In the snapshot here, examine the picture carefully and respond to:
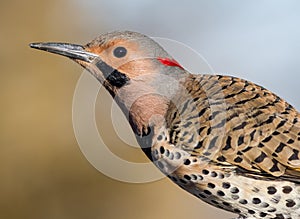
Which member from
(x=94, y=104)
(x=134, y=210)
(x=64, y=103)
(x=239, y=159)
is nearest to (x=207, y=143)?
(x=239, y=159)

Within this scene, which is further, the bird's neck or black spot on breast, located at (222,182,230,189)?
the bird's neck

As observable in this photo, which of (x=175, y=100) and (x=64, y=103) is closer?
(x=175, y=100)

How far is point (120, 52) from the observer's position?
3.95 m

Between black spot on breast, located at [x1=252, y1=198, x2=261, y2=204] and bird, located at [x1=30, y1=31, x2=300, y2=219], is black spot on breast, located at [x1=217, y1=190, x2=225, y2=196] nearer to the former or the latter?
bird, located at [x1=30, y1=31, x2=300, y2=219]

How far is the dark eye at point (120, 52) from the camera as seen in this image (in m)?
3.94

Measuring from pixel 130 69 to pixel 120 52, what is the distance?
103 millimetres

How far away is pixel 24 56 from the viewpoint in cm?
974

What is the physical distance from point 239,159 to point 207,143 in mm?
177

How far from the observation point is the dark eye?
3939mm

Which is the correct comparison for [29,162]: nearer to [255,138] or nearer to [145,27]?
[145,27]

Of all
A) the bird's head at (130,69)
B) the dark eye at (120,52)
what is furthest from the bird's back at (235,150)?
the dark eye at (120,52)

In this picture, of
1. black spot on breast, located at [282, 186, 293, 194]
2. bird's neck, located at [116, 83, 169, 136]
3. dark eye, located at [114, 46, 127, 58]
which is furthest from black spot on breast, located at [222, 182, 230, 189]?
dark eye, located at [114, 46, 127, 58]

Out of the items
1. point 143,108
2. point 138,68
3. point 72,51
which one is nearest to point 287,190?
point 143,108

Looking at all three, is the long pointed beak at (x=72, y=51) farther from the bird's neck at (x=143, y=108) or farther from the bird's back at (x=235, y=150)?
the bird's back at (x=235, y=150)
